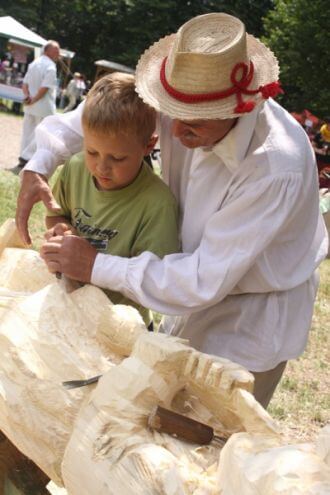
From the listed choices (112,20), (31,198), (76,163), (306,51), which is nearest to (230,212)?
(76,163)

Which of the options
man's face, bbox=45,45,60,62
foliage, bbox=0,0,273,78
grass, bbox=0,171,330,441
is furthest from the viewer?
foliage, bbox=0,0,273,78

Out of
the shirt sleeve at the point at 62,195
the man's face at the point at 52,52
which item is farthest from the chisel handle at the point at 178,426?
the man's face at the point at 52,52

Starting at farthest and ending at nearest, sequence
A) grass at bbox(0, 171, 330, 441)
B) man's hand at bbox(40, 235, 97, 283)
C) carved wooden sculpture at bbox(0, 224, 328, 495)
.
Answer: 1. grass at bbox(0, 171, 330, 441)
2. man's hand at bbox(40, 235, 97, 283)
3. carved wooden sculpture at bbox(0, 224, 328, 495)

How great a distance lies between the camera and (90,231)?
2.22 meters

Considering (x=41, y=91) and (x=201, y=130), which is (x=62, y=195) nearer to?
(x=201, y=130)

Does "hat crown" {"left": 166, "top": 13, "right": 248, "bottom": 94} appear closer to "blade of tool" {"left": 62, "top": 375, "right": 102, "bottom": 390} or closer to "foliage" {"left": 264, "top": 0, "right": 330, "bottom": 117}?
"blade of tool" {"left": 62, "top": 375, "right": 102, "bottom": 390}

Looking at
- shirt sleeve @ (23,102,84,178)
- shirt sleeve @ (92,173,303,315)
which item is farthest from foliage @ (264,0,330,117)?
shirt sleeve @ (92,173,303,315)

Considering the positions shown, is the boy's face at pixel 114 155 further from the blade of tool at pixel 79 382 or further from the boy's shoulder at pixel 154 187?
the blade of tool at pixel 79 382

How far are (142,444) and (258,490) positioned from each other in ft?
1.17

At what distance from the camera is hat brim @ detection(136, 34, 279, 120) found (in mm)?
1745

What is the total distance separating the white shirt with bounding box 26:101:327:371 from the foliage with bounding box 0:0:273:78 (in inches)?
1126

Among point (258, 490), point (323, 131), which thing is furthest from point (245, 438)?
point (323, 131)

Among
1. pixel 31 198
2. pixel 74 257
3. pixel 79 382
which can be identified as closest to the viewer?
pixel 79 382

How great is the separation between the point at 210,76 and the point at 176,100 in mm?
121
